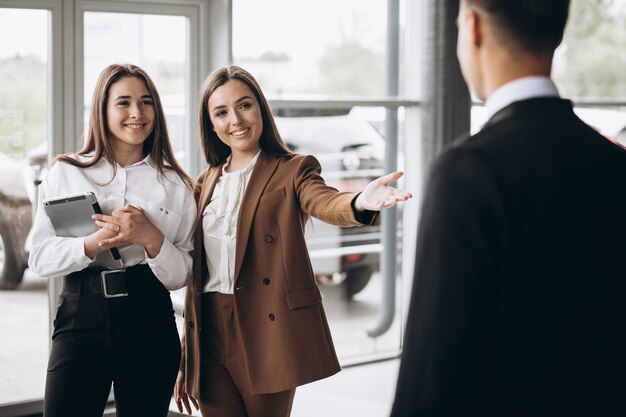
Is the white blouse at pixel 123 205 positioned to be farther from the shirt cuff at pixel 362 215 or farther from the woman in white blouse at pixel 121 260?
the shirt cuff at pixel 362 215

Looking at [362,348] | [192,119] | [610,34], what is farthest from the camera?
[610,34]

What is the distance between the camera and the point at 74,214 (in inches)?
96.0

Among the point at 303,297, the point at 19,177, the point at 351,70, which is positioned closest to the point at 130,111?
the point at 303,297

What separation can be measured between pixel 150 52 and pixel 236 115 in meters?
2.02

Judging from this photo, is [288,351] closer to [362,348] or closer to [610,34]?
[362,348]

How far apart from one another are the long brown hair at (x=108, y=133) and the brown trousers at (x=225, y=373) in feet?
1.44

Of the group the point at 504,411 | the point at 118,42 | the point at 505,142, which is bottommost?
the point at 504,411

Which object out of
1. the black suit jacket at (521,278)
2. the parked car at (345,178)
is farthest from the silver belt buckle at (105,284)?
the parked car at (345,178)

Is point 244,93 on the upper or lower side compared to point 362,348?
upper

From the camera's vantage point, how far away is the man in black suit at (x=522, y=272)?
1.03 m

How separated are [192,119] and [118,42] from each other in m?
0.55

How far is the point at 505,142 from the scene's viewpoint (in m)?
1.05

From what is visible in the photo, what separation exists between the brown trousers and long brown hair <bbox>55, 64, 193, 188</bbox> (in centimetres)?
44

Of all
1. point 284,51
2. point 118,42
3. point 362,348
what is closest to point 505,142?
point 118,42
